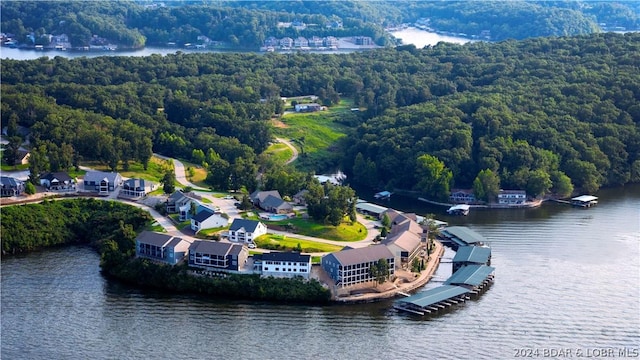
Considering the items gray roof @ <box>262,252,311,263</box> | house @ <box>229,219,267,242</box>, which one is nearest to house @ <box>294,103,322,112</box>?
house @ <box>229,219,267,242</box>

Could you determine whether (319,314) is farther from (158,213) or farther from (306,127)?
(306,127)

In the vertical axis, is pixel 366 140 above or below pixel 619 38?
below

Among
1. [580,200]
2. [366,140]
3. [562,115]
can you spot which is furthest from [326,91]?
[580,200]

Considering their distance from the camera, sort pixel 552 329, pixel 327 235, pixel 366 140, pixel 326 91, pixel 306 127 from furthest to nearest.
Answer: pixel 326 91 < pixel 306 127 < pixel 366 140 < pixel 327 235 < pixel 552 329

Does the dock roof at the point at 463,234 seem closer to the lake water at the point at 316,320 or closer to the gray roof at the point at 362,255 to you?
the lake water at the point at 316,320

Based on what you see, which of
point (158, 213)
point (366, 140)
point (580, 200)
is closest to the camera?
point (158, 213)

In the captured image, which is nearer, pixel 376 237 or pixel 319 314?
pixel 319 314

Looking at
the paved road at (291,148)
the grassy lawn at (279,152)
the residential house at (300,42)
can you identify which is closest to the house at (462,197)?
the grassy lawn at (279,152)
